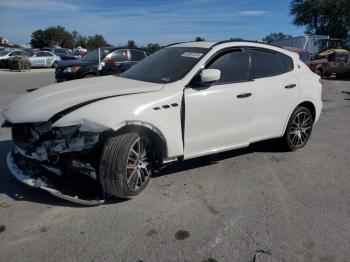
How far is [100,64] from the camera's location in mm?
11758

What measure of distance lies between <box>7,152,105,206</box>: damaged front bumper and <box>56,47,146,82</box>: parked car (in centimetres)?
781

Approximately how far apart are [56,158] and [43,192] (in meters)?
0.68

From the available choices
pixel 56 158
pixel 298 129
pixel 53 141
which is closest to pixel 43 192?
pixel 56 158

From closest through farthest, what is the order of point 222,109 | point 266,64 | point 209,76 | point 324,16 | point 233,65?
point 209,76 → point 222,109 → point 233,65 → point 266,64 → point 324,16

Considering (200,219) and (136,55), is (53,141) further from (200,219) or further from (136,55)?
(136,55)

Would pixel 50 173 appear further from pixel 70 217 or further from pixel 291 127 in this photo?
pixel 291 127

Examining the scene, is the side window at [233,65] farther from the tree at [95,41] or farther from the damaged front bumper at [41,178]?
the tree at [95,41]

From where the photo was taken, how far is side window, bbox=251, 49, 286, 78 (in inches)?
208

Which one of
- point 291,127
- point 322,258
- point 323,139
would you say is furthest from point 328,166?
point 322,258

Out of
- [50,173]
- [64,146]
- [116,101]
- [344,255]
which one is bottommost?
[344,255]

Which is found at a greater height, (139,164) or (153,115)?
(153,115)

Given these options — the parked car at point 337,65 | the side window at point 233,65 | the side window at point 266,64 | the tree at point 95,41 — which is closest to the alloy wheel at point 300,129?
the side window at point 266,64

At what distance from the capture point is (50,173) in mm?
3908

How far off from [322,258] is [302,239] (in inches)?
11.6
